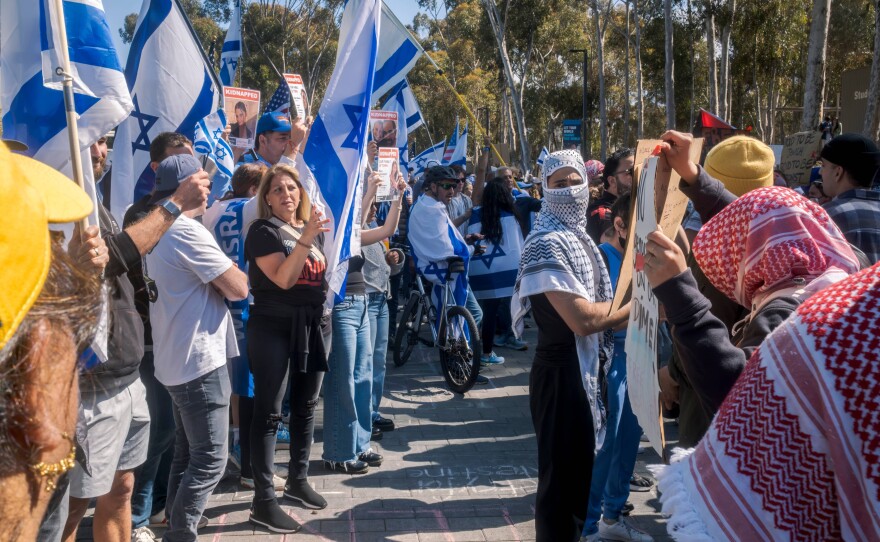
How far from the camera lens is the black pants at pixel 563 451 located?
3.52 metres

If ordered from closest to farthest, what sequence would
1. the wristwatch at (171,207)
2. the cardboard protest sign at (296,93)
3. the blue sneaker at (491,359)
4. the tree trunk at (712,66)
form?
the wristwatch at (171,207) < the cardboard protest sign at (296,93) < the blue sneaker at (491,359) < the tree trunk at (712,66)

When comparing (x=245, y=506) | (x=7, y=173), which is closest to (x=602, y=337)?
(x=245, y=506)

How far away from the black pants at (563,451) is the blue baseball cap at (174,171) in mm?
1797

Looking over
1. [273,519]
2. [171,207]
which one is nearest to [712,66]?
[273,519]

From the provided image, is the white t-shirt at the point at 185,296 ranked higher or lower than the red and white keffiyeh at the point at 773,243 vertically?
lower

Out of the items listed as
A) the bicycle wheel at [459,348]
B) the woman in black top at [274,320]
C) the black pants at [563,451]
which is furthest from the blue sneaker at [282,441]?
the black pants at [563,451]

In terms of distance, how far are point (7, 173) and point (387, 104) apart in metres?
8.42

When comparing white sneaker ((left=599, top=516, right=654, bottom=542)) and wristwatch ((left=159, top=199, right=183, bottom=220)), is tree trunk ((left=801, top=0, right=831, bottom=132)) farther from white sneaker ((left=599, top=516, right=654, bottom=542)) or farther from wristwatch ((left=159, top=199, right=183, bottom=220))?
wristwatch ((left=159, top=199, right=183, bottom=220))

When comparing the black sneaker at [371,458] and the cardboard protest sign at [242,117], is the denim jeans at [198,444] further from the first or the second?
the cardboard protest sign at [242,117]

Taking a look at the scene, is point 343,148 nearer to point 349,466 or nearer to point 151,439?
point 151,439

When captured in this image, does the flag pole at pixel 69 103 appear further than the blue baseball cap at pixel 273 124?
No

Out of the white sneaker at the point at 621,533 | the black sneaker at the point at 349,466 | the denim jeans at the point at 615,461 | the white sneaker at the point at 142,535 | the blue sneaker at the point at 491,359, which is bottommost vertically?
the blue sneaker at the point at 491,359

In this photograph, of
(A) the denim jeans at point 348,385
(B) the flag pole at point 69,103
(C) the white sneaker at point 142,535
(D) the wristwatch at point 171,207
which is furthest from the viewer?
(A) the denim jeans at point 348,385

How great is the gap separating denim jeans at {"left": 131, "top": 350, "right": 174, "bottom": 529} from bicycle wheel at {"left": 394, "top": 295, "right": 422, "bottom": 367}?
4332 millimetres
